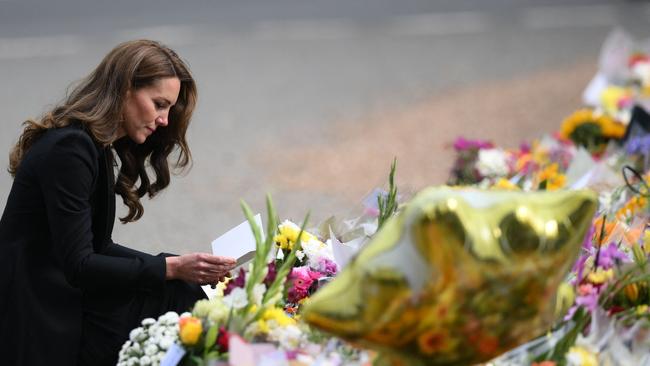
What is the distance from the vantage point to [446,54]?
9430 mm

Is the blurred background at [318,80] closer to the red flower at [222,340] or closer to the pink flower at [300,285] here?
the pink flower at [300,285]

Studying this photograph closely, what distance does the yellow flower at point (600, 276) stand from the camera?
2666 mm

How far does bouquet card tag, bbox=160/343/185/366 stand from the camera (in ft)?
8.16

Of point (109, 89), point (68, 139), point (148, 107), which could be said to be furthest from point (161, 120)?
point (68, 139)

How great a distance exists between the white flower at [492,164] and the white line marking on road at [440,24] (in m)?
5.30

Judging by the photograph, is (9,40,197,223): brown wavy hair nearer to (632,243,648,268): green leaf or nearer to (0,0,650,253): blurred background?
(632,243,648,268): green leaf

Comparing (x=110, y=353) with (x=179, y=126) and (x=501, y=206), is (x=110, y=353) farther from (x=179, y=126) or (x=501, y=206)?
(x=501, y=206)

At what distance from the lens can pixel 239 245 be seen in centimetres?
309

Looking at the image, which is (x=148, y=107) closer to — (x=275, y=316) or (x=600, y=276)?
(x=275, y=316)

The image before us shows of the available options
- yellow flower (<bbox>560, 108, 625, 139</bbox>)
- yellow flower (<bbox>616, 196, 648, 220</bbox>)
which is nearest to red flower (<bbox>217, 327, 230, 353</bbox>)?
yellow flower (<bbox>616, 196, 648, 220</bbox>)

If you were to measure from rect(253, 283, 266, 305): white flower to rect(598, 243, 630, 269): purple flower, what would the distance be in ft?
2.74

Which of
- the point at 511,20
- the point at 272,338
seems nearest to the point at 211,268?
the point at 272,338

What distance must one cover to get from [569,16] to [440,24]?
55.5 inches

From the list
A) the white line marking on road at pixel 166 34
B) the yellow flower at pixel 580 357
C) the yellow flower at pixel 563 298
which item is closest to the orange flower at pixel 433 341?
the yellow flower at pixel 563 298
